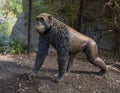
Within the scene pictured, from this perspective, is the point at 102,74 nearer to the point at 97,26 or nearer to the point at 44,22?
the point at 44,22

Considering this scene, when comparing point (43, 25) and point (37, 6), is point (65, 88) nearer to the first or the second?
point (43, 25)

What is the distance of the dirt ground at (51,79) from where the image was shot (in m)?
3.57

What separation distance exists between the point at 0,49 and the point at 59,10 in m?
1.19

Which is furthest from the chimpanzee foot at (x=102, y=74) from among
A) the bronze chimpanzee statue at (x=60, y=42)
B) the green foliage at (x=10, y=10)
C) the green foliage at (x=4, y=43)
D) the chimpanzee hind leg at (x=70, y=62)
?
the green foliage at (x=10, y=10)

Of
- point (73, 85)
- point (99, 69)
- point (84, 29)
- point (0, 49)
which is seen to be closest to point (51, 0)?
point (84, 29)

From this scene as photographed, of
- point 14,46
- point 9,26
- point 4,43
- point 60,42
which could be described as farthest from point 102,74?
point 9,26

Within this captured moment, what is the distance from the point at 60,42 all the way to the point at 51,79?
1.60 feet

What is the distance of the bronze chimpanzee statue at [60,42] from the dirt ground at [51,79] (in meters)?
0.12

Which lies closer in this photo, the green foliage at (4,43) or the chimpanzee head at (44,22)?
the chimpanzee head at (44,22)

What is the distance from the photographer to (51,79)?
3.74m

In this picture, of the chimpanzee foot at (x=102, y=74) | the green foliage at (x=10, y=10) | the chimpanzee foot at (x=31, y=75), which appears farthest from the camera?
the green foliage at (x=10, y=10)

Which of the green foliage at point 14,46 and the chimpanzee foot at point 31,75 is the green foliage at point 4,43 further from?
the chimpanzee foot at point 31,75

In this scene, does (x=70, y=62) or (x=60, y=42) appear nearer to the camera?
(x=60, y=42)

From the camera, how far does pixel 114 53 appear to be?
5137mm
